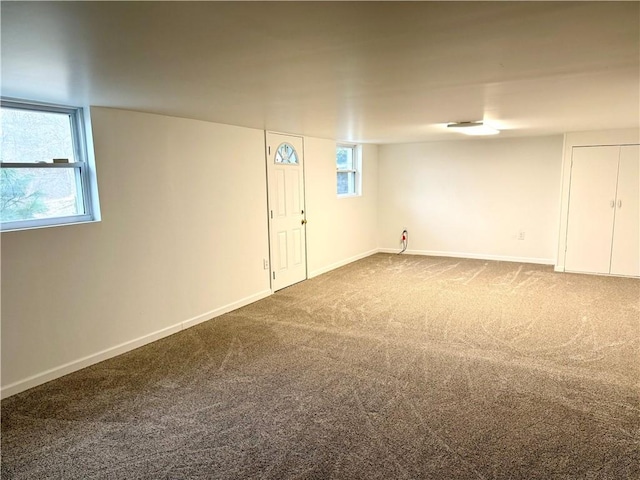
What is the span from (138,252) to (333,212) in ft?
11.4

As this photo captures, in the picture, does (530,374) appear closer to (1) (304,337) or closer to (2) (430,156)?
(1) (304,337)

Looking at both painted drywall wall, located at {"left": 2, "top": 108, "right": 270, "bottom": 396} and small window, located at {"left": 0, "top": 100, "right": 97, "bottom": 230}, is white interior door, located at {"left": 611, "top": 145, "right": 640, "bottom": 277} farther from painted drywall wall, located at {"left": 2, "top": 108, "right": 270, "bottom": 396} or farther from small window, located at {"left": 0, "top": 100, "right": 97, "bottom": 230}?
small window, located at {"left": 0, "top": 100, "right": 97, "bottom": 230}

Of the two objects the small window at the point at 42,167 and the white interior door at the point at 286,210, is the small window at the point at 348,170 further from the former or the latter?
the small window at the point at 42,167

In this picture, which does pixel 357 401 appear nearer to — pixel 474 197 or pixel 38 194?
pixel 38 194

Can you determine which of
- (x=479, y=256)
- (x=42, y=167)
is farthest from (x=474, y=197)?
(x=42, y=167)

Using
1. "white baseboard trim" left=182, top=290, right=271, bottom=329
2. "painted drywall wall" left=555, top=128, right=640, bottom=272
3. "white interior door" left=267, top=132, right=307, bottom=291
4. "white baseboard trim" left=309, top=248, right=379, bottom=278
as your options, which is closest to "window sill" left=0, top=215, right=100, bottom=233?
"white baseboard trim" left=182, top=290, right=271, bottom=329

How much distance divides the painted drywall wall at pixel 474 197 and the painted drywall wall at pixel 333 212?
40 cm

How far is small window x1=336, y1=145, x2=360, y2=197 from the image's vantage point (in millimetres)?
7008

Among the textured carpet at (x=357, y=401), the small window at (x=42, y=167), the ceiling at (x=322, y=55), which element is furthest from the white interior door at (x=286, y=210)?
the small window at (x=42, y=167)

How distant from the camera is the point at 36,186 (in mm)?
3098

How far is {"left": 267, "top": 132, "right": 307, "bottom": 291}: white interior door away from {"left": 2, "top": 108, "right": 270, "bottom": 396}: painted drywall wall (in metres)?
0.26

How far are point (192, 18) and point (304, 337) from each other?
294 centimetres

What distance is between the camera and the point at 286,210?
17.9ft

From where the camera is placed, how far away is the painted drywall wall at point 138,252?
295 centimetres
